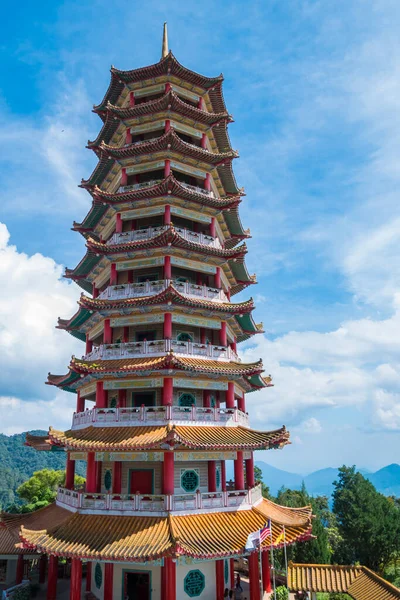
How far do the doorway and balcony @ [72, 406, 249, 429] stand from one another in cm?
698

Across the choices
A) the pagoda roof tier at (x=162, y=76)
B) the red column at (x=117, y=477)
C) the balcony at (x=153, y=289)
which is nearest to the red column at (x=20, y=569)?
the red column at (x=117, y=477)

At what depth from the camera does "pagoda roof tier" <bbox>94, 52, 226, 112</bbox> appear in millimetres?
29922

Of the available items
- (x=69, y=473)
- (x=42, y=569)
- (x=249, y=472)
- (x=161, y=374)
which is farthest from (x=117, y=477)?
(x=42, y=569)

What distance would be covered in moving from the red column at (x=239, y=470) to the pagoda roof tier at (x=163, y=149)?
722 inches

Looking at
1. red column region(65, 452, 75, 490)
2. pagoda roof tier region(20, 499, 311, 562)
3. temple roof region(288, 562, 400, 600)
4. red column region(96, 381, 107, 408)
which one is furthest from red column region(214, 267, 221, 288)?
temple roof region(288, 562, 400, 600)

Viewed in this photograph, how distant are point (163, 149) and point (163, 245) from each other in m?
6.88

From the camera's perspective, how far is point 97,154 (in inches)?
1291

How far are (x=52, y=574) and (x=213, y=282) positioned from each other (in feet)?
60.1

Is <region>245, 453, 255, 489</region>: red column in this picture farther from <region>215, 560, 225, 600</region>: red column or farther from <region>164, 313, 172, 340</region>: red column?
<region>164, 313, 172, 340</region>: red column

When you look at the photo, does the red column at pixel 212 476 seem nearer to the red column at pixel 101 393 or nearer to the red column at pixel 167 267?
the red column at pixel 101 393

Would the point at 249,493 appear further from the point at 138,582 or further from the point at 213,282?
the point at 213,282

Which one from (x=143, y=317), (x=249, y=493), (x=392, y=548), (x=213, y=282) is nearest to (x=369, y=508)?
(x=392, y=548)

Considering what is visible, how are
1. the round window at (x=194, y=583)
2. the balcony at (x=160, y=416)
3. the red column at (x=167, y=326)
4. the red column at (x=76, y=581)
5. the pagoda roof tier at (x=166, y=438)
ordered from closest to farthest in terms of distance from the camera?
the red column at (x=76, y=581), the pagoda roof tier at (x=166, y=438), the round window at (x=194, y=583), the balcony at (x=160, y=416), the red column at (x=167, y=326)

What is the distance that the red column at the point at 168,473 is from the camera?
67.1 feet
